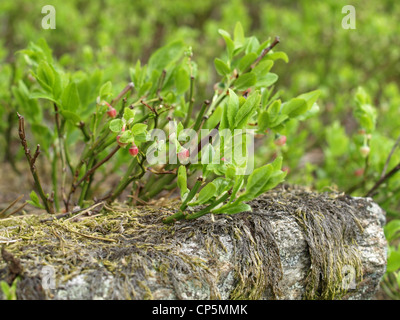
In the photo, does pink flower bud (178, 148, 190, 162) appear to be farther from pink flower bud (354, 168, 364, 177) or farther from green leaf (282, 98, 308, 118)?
pink flower bud (354, 168, 364, 177)

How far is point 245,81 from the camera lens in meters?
1.66

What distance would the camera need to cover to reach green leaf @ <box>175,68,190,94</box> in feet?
5.81

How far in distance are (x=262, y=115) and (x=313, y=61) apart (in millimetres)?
3281

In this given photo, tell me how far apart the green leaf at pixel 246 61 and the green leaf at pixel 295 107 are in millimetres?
227

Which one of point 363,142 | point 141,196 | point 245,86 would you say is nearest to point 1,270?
point 141,196

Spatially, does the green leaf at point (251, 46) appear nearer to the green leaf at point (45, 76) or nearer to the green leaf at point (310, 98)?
the green leaf at point (310, 98)

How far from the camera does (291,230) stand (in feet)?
5.32

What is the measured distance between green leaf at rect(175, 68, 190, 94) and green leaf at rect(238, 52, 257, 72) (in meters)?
0.24

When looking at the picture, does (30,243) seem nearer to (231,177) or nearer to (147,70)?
(231,177)

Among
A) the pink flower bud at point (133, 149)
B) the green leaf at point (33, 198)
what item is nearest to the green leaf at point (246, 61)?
the pink flower bud at point (133, 149)

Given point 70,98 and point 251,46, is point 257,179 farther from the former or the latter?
point 70,98

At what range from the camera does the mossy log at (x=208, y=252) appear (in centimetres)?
130

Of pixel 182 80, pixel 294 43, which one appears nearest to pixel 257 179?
pixel 182 80

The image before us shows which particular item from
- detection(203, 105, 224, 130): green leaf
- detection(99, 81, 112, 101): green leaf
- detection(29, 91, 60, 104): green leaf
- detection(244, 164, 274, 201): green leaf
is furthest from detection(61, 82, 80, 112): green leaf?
detection(244, 164, 274, 201): green leaf
